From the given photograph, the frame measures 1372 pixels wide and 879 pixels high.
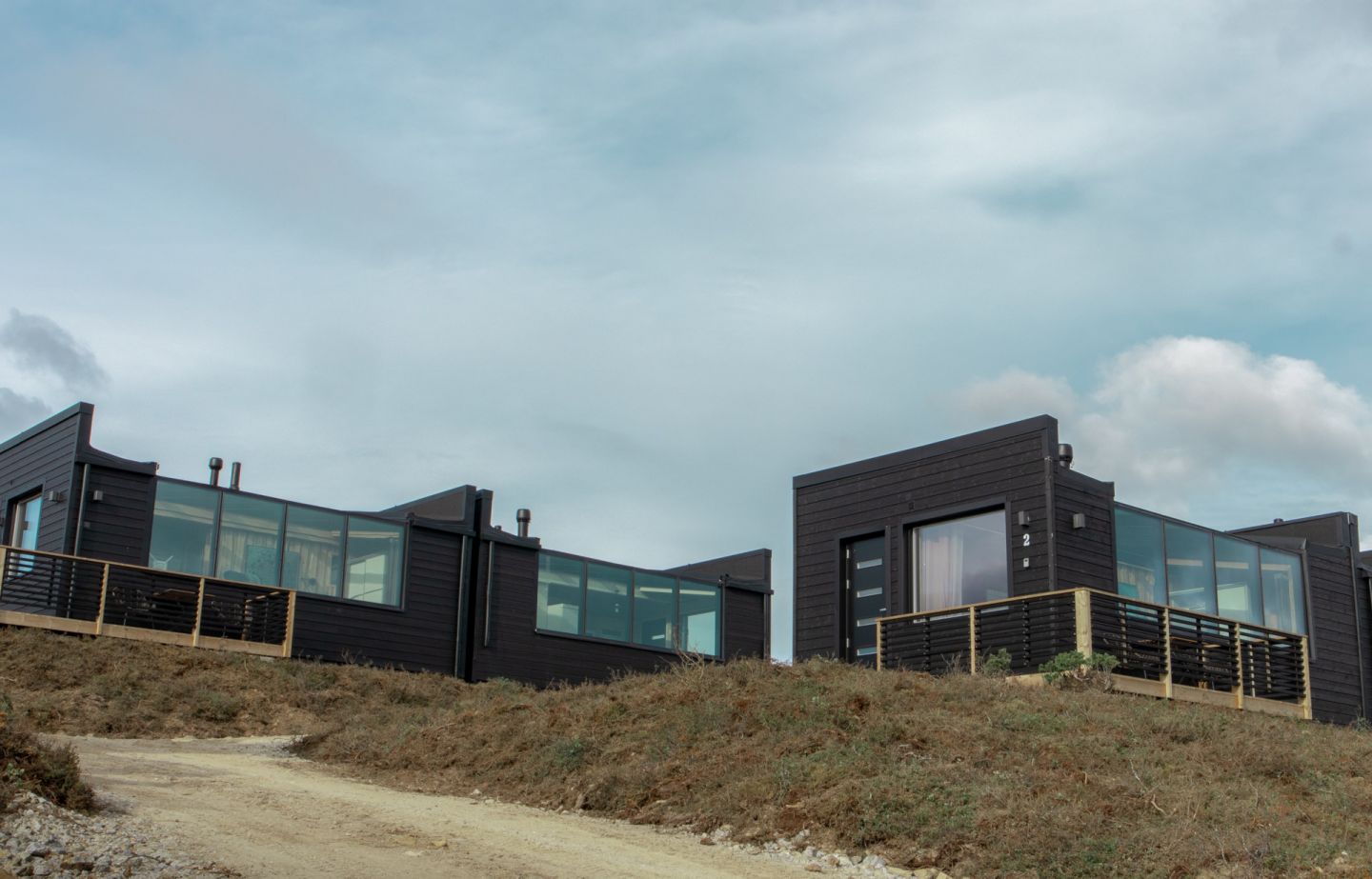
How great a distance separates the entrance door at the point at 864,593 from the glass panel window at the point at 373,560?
30.9 ft

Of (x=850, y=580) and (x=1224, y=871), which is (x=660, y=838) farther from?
(x=850, y=580)

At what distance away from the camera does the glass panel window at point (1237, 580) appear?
2133 centimetres

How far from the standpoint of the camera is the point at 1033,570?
18562 mm

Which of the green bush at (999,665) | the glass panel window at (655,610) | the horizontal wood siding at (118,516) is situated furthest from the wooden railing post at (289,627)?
the green bush at (999,665)

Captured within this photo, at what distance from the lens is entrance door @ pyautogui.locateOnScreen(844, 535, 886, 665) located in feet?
67.5

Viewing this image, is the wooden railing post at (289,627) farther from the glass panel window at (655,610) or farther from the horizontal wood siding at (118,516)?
the glass panel window at (655,610)

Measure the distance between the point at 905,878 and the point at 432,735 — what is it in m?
6.63

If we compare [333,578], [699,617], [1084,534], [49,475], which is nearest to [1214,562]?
[1084,534]

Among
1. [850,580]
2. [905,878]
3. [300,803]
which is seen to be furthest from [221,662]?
[905,878]

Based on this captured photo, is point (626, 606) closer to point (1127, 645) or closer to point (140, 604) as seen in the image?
point (140, 604)

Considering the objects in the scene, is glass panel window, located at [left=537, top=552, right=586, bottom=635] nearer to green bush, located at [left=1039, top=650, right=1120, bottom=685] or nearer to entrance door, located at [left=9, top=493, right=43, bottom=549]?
entrance door, located at [left=9, top=493, right=43, bottom=549]

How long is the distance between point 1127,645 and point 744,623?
1429cm

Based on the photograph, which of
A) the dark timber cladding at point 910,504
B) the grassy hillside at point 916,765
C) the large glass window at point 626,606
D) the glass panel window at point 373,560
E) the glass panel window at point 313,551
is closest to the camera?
the grassy hillside at point 916,765

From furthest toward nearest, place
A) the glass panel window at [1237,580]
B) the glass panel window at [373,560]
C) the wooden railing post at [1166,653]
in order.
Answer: the glass panel window at [373,560]
the glass panel window at [1237,580]
the wooden railing post at [1166,653]
